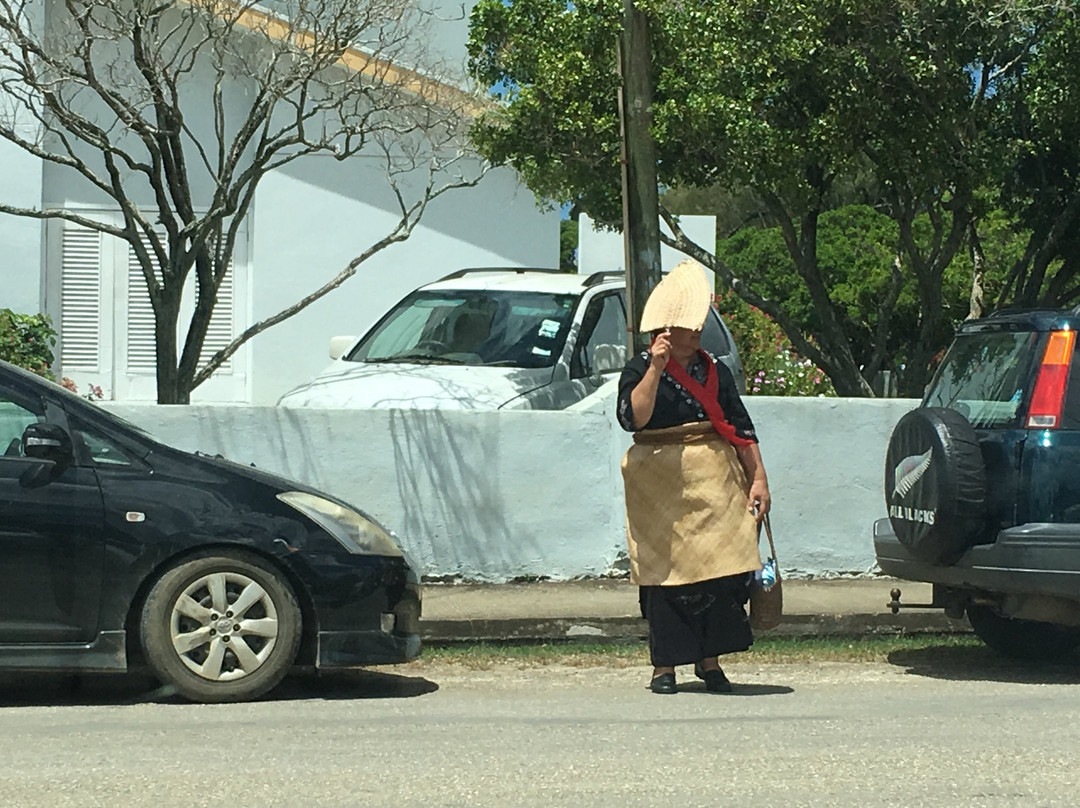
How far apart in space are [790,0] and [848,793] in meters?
7.33

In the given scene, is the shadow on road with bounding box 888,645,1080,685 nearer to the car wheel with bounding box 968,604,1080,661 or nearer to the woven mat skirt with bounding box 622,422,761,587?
the car wheel with bounding box 968,604,1080,661

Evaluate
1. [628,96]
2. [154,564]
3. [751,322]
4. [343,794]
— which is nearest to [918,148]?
[628,96]

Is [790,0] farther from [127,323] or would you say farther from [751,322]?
[751,322]

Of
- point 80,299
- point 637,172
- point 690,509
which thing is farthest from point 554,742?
point 80,299

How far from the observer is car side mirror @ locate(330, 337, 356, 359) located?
41.6 feet

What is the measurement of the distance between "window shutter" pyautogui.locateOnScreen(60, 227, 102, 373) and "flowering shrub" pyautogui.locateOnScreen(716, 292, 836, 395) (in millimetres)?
6427

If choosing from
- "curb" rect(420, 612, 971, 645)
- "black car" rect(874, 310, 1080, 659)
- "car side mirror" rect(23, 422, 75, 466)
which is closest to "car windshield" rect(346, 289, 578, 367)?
"curb" rect(420, 612, 971, 645)

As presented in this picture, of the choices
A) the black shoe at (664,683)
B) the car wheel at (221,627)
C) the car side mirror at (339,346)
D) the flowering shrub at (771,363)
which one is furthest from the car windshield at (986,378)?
the flowering shrub at (771,363)

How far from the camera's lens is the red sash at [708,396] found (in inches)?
287

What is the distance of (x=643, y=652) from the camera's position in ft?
30.2

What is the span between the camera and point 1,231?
52.5 feet

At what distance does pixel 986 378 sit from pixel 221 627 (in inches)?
148

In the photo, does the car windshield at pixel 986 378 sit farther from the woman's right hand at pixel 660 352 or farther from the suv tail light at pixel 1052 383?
the woman's right hand at pixel 660 352

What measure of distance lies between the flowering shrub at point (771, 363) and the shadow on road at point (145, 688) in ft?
29.1
